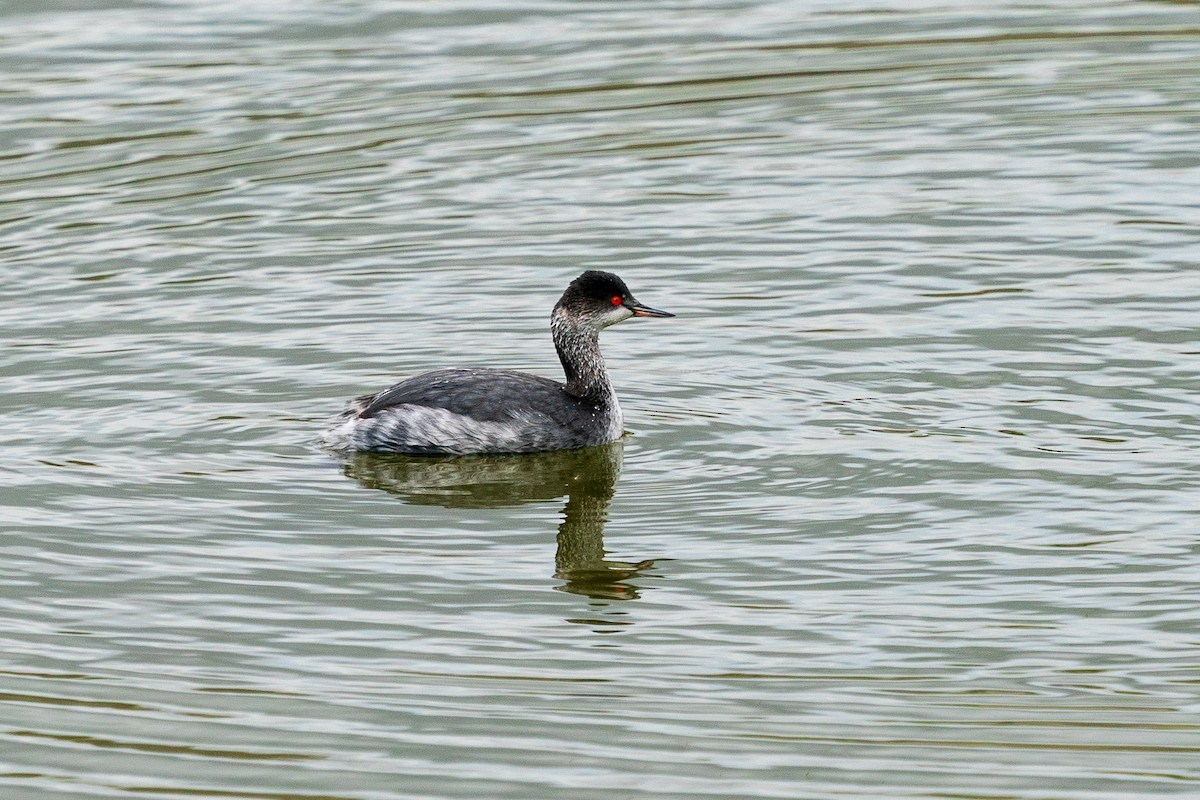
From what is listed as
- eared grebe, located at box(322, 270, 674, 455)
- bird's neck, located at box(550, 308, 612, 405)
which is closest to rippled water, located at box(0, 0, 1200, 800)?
eared grebe, located at box(322, 270, 674, 455)

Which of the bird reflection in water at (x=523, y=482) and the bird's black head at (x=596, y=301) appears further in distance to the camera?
the bird's black head at (x=596, y=301)

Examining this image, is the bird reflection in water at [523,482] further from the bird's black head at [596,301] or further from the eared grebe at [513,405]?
the bird's black head at [596,301]

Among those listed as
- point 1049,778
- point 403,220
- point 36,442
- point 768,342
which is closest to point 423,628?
point 1049,778

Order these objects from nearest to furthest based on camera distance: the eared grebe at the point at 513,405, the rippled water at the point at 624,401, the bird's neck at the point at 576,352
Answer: the rippled water at the point at 624,401, the eared grebe at the point at 513,405, the bird's neck at the point at 576,352

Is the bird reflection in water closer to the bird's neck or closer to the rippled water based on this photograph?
the rippled water

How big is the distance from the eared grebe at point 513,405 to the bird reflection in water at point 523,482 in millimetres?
80

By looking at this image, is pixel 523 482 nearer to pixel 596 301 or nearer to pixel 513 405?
pixel 513 405

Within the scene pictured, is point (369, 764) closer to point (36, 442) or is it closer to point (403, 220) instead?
point (36, 442)

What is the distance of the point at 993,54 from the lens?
2114 cm

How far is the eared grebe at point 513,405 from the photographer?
12242 millimetres

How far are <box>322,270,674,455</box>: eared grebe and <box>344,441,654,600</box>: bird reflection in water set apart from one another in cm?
8

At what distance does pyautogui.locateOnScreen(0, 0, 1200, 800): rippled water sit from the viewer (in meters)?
8.41

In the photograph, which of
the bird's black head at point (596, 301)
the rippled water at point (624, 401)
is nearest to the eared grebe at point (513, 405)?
the bird's black head at point (596, 301)

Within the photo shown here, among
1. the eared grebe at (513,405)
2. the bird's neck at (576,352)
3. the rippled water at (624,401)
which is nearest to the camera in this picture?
the rippled water at (624,401)
